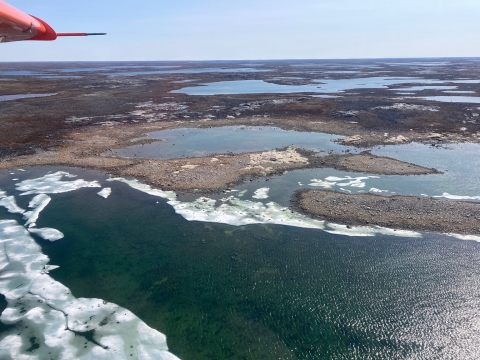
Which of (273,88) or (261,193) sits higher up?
(273,88)

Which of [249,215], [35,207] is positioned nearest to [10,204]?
[35,207]

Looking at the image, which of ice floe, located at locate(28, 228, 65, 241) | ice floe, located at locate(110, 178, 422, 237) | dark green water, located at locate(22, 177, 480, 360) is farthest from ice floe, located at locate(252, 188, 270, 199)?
ice floe, located at locate(28, 228, 65, 241)

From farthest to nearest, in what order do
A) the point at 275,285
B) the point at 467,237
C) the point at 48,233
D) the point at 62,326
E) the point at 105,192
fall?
the point at 105,192
the point at 48,233
the point at 467,237
the point at 275,285
the point at 62,326

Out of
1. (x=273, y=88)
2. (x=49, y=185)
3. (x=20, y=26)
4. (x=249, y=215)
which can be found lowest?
(x=249, y=215)

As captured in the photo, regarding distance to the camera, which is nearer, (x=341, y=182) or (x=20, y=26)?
(x=20, y=26)

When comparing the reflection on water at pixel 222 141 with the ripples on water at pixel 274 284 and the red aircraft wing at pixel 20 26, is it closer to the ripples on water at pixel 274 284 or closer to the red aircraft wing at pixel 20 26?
the ripples on water at pixel 274 284

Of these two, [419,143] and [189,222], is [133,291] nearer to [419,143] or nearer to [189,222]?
[189,222]

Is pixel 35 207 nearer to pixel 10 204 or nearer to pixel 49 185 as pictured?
pixel 10 204
